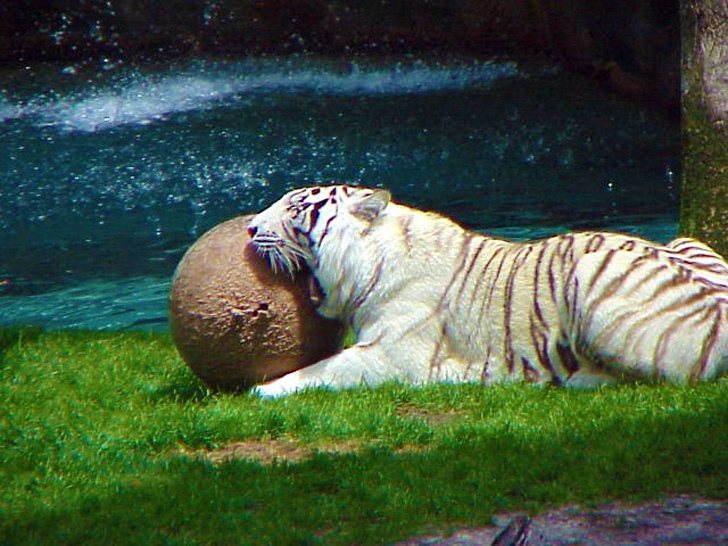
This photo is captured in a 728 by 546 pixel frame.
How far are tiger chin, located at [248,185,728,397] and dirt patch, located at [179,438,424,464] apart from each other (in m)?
0.78

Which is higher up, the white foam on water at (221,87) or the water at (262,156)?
the white foam on water at (221,87)

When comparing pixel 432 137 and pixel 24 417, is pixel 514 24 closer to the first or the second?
pixel 432 137

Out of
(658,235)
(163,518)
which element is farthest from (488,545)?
(658,235)

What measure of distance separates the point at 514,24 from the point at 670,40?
8.04ft

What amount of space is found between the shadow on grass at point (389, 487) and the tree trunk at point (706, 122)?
6.53ft

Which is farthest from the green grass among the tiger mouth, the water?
the water

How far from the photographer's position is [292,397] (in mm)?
5863

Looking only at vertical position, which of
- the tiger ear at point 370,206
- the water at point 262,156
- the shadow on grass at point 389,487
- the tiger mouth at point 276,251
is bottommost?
the water at point 262,156

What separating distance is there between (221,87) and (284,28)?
5.16 feet

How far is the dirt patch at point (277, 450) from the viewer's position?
5055 millimetres

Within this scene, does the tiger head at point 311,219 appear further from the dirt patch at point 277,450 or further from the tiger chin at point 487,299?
the dirt patch at point 277,450

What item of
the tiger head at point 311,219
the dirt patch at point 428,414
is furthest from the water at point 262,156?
the dirt patch at point 428,414

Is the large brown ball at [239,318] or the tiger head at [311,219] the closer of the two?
the large brown ball at [239,318]

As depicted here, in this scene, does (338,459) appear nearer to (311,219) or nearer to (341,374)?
(341,374)
